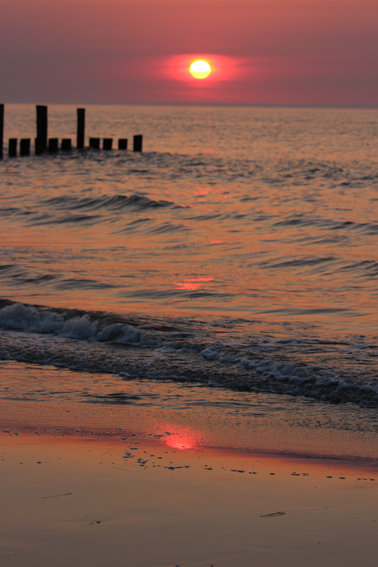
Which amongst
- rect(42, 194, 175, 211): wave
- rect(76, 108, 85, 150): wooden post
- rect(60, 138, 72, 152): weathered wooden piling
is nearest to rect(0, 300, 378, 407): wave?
rect(42, 194, 175, 211): wave

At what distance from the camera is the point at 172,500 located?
3.26m

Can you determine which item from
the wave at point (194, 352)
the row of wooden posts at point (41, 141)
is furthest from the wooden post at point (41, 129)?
the wave at point (194, 352)

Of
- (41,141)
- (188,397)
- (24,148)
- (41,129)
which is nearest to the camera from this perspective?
(188,397)

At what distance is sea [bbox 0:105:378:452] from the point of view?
554 cm

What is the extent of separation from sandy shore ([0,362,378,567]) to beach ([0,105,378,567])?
0.04 feet

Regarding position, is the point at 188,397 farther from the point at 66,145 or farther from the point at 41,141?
the point at 66,145

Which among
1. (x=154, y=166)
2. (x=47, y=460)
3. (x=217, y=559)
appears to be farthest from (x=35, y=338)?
(x=154, y=166)

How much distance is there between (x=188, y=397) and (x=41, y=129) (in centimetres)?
3053

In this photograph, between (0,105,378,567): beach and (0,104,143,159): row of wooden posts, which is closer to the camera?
(0,105,378,567): beach

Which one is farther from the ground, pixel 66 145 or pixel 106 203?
pixel 66 145

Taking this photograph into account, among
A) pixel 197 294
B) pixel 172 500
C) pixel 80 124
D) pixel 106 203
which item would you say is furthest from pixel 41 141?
pixel 172 500

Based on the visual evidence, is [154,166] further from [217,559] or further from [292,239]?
[217,559]

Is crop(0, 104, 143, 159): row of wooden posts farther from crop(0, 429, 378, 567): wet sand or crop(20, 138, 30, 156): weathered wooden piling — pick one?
crop(0, 429, 378, 567): wet sand

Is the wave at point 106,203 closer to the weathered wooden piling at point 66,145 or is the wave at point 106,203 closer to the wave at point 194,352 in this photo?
the wave at point 194,352
